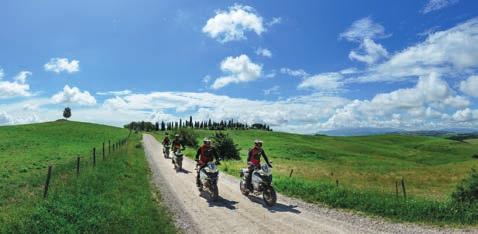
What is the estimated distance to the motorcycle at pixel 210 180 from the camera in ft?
62.3

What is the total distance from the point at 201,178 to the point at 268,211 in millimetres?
5205

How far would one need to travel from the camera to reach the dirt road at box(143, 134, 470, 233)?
44.6 feet

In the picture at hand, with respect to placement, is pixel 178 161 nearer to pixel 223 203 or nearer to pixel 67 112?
pixel 223 203

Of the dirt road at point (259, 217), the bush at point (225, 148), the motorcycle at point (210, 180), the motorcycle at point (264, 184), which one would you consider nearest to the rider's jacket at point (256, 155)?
the motorcycle at point (264, 184)

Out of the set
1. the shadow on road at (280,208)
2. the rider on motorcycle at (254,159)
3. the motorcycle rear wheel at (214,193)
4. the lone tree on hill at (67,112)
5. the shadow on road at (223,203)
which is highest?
the lone tree on hill at (67,112)

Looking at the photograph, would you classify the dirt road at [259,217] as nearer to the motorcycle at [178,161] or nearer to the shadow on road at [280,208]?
the shadow on road at [280,208]

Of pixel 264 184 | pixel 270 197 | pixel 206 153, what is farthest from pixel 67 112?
pixel 270 197

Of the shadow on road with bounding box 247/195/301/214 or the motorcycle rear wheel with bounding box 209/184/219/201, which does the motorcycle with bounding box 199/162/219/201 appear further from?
the shadow on road with bounding box 247/195/301/214

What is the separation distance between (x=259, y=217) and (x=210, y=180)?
4.63m

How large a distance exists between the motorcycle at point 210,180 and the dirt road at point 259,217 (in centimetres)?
44

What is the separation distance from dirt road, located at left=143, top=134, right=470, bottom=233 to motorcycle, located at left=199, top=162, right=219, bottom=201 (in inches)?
17.3

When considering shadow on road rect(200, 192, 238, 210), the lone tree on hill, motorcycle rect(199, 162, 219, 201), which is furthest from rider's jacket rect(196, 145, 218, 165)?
the lone tree on hill

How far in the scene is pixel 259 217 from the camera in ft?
50.1

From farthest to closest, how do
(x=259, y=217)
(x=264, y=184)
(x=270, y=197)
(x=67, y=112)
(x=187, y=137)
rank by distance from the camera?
1. (x=67, y=112)
2. (x=187, y=137)
3. (x=264, y=184)
4. (x=270, y=197)
5. (x=259, y=217)
